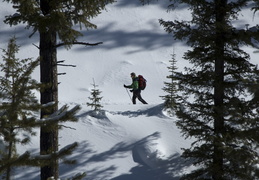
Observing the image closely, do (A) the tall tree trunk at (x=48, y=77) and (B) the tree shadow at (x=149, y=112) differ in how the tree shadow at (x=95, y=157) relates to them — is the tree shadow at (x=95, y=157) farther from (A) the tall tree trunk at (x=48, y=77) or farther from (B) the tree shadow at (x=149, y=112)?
(B) the tree shadow at (x=149, y=112)

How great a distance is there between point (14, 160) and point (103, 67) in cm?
3035

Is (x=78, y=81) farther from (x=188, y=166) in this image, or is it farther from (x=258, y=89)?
(x=258, y=89)

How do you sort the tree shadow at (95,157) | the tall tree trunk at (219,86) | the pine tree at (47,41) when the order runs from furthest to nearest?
the tree shadow at (95,157), the tall tree trunk at (219,86), the pine tree at (47,41)

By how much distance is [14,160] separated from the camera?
427 centimetres

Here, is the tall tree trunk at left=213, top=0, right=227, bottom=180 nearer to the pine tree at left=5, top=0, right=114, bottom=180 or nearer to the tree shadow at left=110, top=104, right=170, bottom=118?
the pine tree at left=5, top=0, right=114, bottom=180

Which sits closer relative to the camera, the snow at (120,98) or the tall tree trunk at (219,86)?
the tall tree trunk at (219,86)

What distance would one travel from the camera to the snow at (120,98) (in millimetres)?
10531

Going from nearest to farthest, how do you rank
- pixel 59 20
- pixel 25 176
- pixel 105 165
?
pixel 59 20 → pixel 25 176 → pixel 105 165

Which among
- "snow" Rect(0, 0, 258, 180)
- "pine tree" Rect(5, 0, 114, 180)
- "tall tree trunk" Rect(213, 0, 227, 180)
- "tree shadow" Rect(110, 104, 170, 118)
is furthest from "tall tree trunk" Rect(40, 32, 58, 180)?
"tree shadow" Rect(110, 104, 170, 118)

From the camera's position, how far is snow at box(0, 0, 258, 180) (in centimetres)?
1053

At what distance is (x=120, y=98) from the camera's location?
1104 inches

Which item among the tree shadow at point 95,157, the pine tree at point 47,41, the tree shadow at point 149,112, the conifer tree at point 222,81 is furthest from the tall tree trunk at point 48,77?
A: the tree shadow at point 149,112

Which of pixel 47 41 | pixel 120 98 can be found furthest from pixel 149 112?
pixel 120 98

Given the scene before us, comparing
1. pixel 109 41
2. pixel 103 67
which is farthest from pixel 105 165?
pixel 109 41
